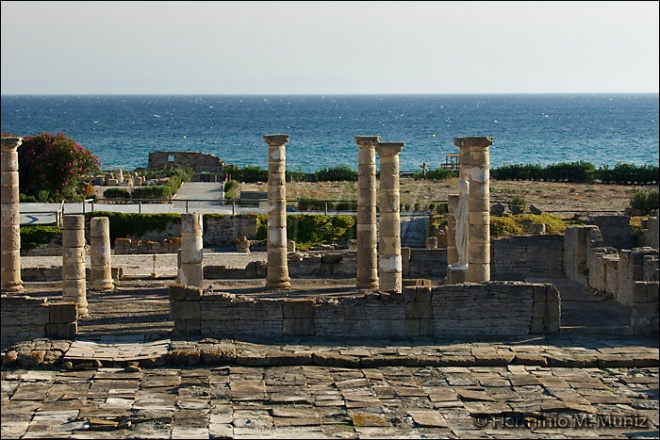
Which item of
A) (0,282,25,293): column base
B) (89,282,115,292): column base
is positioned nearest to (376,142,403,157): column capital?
(89,282,115,292): column base

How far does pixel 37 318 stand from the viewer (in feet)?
72.3

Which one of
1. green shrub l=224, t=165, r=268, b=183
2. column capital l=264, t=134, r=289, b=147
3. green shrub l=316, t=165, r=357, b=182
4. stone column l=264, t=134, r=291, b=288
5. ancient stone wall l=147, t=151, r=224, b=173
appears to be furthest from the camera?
ancient stone wall l=147, t=151, r=224, b=173

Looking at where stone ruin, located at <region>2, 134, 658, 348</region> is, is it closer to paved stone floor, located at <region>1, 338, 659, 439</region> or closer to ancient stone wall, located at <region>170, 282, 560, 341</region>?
ancient stone wall, located at <region>170, 282, 560, 341</region>

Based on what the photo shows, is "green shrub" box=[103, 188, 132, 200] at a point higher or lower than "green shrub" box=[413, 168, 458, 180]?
lower

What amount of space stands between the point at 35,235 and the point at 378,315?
17.4m

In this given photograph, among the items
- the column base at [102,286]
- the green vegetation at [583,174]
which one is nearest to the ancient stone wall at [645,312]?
the column base at [102,286]

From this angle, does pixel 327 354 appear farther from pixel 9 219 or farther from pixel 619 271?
pixel 9 219

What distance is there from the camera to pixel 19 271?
1051 inches

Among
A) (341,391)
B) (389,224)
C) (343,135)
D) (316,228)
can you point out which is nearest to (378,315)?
(341,391)

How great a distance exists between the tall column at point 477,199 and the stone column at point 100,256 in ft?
26.2

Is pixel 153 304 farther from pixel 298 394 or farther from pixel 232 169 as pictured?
pixel 232 169

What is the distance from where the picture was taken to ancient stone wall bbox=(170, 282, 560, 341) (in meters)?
22.1

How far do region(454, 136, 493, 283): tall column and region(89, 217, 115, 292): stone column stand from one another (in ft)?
26.2

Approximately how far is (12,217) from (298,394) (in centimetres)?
1014
